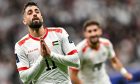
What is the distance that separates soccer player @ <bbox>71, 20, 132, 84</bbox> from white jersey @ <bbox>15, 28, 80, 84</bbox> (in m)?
3.25

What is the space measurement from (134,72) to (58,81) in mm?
7176

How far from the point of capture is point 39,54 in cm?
841

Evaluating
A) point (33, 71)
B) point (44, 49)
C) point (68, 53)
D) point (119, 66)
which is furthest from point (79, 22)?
point (44, 49)

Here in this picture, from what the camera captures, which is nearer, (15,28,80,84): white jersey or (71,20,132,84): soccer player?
(15,28,80,84): white jersey

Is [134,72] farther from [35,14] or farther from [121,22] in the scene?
[35,14]

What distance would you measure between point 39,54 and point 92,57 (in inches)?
145

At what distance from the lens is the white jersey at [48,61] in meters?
8.41

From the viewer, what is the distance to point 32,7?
841 cm

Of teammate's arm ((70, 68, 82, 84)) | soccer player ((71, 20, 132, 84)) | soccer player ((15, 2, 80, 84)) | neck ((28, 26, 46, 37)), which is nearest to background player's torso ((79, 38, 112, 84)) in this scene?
soccer player ((71, 20, 132, 84))

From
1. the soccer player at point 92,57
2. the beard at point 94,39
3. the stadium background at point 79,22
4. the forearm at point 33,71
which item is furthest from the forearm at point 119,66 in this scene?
the forearm at point 33,71

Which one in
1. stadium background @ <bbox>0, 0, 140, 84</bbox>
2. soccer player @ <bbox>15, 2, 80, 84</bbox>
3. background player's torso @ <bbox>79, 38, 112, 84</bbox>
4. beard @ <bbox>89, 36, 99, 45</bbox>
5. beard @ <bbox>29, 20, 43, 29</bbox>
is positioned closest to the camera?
beard @ <bbox>29, 20, 43, 29</bbox>

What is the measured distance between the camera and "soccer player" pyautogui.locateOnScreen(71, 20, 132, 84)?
38.8 ft

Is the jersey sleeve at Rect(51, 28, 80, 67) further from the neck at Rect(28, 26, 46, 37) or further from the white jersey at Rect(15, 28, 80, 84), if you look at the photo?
the neck at Rect(28, 26, 46, 37)

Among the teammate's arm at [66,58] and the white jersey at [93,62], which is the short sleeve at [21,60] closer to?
the teammate's arm at [66,58]
